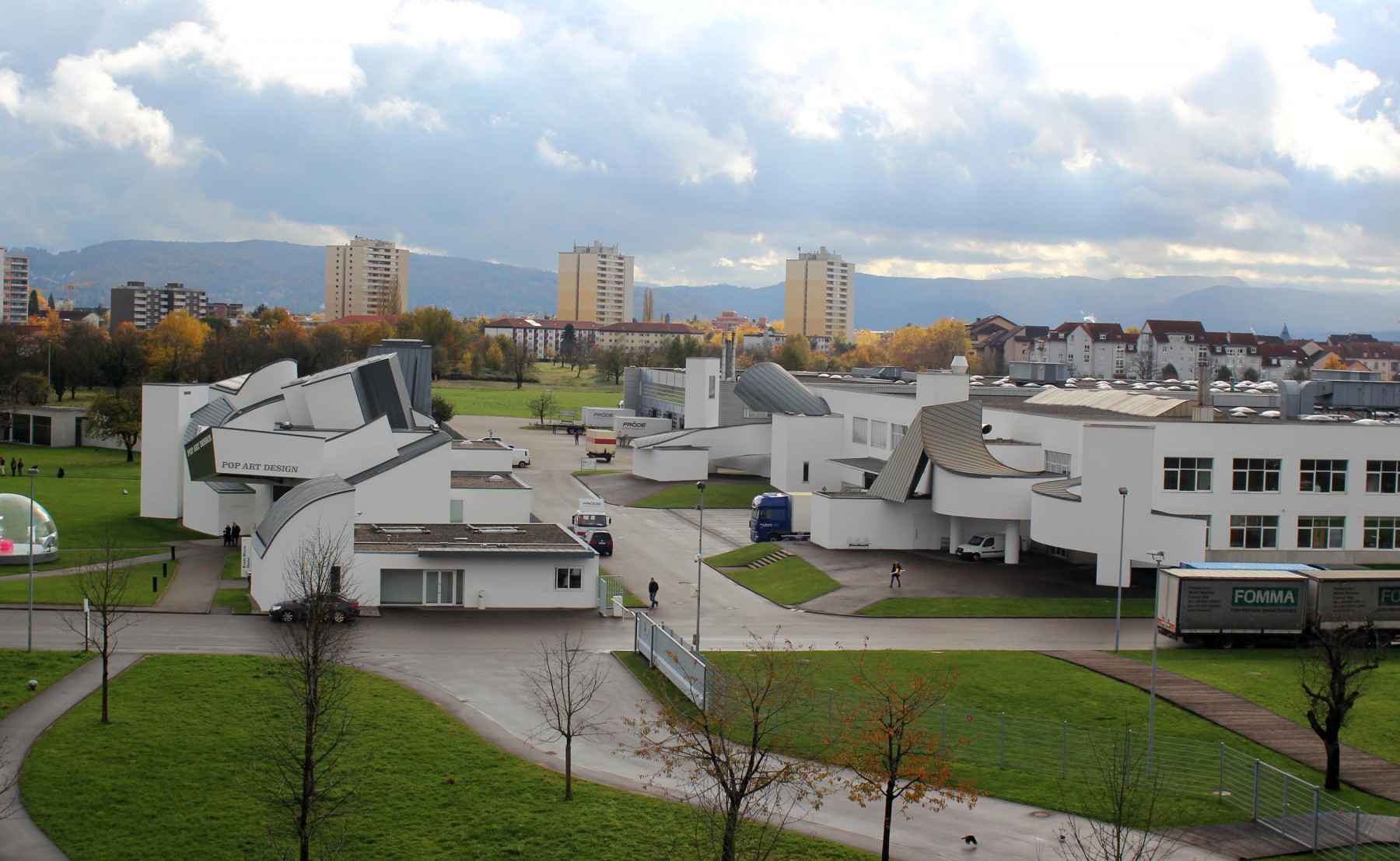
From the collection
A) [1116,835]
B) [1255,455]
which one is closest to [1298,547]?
[1255,455]

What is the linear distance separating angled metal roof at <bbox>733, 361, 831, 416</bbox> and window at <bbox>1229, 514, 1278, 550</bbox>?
27.4m

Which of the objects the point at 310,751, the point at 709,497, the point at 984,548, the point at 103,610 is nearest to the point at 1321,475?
the point at 984,548

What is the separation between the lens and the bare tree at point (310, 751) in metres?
20.2

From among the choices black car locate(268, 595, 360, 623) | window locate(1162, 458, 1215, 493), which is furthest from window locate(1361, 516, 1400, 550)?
black car locate(268, 595, 360, 623)

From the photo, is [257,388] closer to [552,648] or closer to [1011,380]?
[552,648]

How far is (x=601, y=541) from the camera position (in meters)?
51.1

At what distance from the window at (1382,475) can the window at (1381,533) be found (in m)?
1.21

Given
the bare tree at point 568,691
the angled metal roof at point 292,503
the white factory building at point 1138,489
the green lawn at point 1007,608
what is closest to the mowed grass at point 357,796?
the bare tree at point 568,691

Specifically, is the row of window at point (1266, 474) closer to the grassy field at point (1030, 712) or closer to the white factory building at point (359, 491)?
the grassy field at point (1030, 712)

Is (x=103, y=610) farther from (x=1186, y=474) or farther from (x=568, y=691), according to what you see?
(x=1186, y=474)

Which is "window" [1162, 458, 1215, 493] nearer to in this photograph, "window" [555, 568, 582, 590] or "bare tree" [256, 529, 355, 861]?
"window" [555, 568, 582, 590]

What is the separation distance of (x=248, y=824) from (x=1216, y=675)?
25632mm

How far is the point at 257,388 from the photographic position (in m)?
58.7

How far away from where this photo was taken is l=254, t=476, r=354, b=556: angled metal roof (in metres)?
38.0
